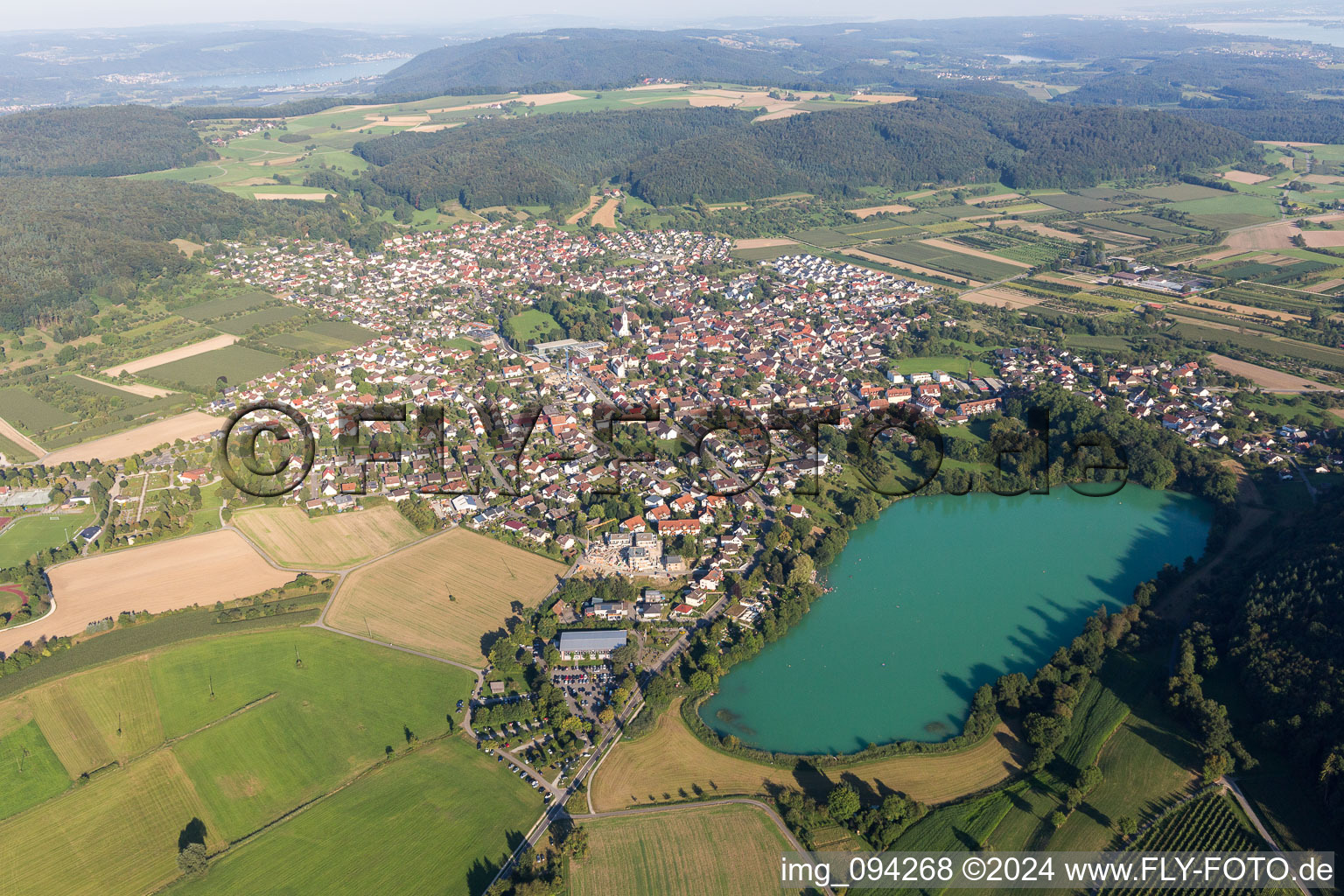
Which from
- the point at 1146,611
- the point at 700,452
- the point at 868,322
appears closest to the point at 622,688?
the point at 700,452

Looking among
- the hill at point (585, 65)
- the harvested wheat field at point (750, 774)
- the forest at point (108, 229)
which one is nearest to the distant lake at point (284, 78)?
the hill at point (585, 65)

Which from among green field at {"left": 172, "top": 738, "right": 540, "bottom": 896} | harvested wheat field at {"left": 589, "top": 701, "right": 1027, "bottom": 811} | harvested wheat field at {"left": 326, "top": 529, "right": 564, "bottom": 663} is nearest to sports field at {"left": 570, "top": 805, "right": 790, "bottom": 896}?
harvested wheat field at {"left": 589, "top": 701, "right": 1027, "bottom": 811}

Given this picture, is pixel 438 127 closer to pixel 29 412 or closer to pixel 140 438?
pixel 29 412

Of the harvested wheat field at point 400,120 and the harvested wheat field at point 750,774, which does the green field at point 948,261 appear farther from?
the harvested wheat field at point 400,120

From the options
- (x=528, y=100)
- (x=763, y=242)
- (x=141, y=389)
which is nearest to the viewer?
(x=141, y=389)

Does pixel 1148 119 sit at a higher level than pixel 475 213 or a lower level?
higher

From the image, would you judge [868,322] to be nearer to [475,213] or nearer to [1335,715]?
[1335,715]

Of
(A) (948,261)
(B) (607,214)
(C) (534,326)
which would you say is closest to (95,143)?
(B) (607,214)
